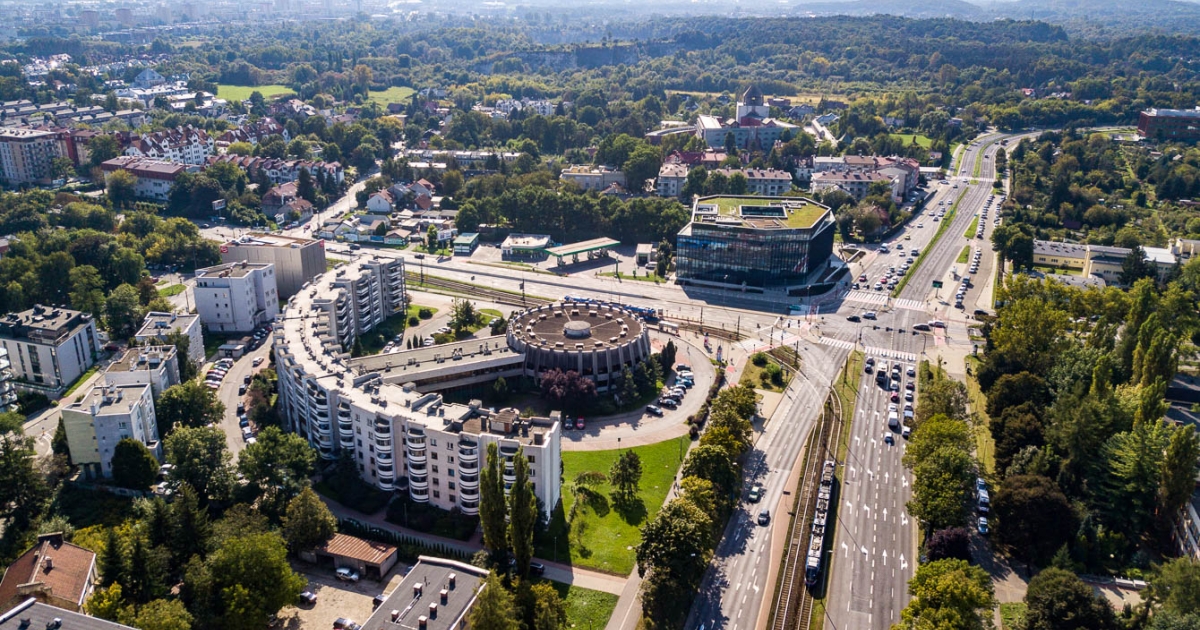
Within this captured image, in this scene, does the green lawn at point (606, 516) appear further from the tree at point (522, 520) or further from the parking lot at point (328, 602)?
the parking lot at point (328, 602)

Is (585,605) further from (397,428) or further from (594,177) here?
(594,177)

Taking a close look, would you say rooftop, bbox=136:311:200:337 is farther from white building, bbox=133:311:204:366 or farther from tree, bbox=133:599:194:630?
tree, bbox=133:599:194:630

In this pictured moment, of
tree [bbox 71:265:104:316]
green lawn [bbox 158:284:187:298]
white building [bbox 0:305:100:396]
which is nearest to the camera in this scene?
white building [bbox 0:305:100:396]

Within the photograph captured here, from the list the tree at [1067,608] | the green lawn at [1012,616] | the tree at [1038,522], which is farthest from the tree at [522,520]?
the tree at [1038,522]

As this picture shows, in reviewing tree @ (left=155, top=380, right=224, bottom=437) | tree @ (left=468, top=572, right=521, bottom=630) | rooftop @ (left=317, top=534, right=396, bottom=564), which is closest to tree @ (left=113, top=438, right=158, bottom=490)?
tree @ (left=155, top=380, right=224, bottom=437)

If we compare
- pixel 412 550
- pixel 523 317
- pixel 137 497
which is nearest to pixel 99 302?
pixel 137 497

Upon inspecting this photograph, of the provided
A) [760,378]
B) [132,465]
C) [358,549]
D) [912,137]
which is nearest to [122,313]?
[132,465]
